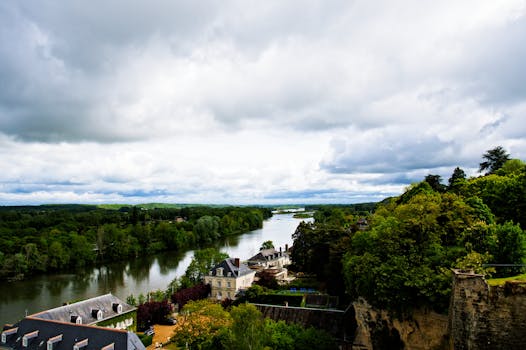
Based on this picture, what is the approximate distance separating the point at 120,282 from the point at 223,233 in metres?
45.9

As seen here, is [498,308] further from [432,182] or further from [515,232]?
[432,182]

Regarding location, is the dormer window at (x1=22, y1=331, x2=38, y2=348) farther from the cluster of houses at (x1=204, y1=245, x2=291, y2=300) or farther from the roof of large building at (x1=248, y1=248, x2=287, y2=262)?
the roof of large building at (x1=248, y1=248, x2=287, y2=262)

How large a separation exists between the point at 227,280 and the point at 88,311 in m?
12.9

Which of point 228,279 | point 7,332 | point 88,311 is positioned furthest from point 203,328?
point 228,279

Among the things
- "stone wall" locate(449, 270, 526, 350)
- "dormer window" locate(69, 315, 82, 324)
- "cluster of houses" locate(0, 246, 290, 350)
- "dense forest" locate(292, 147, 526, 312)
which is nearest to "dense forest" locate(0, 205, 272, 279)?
"cluster of houses" locate(0, 246, 290, 350)

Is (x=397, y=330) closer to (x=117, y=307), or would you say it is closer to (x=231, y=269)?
(x=117, y=307)

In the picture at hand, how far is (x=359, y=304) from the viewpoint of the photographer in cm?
1886

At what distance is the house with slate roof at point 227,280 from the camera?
32.3 m

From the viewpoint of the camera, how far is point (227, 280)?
3250 cm

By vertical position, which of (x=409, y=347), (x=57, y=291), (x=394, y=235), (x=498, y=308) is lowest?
(x=57, y=291)

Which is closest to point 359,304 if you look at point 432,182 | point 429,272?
point 429,272

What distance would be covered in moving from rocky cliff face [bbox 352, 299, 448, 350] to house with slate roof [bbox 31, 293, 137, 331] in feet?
49.1

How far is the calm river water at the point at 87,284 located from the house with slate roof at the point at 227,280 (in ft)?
28.4

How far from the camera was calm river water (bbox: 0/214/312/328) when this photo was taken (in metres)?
33.6
